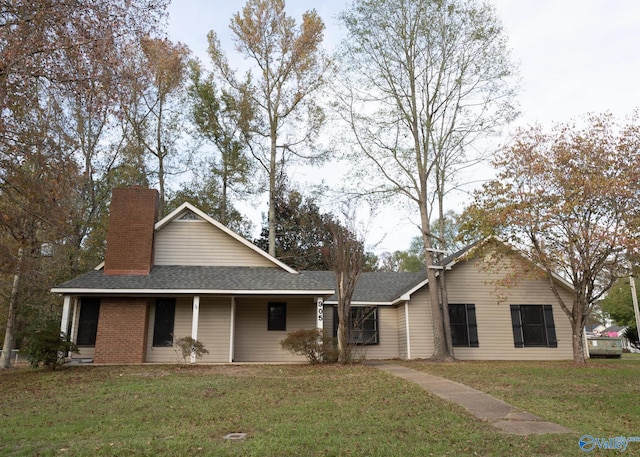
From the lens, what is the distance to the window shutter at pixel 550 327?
60.2 ft

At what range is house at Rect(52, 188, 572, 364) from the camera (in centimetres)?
1531

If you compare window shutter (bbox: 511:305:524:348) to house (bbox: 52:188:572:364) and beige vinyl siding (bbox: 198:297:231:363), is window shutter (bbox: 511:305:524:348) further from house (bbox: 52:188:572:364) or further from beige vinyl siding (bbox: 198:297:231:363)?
beige vinyl siding (bbox: 198:297:231:363)

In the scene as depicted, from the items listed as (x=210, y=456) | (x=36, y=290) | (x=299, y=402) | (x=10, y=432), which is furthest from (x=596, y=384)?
(x=36, y=290)

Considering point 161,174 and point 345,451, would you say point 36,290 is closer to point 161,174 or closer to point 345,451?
point 161,174

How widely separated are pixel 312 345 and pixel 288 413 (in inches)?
272

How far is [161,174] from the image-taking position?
26453 mm

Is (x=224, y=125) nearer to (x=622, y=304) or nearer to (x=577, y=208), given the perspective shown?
(x=577, y=208)

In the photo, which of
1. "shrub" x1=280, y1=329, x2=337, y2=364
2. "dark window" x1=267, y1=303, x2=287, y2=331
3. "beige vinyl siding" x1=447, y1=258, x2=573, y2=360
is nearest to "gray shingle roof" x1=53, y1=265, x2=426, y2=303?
Result: "dark window" x1=267, y1=303, x2=287, y2=331

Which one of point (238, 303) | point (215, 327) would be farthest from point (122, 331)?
point (238, 303)

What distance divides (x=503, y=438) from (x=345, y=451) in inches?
80.0

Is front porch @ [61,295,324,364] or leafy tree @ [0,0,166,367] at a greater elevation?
leafy tree @ [0,0,166,367]

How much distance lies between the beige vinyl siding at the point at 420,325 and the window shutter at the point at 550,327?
4.62 m

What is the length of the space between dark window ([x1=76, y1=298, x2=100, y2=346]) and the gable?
100 inches

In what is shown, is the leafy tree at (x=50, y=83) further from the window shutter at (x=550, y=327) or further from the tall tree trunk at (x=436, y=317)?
the window shutter at (x=550, y=327)
